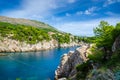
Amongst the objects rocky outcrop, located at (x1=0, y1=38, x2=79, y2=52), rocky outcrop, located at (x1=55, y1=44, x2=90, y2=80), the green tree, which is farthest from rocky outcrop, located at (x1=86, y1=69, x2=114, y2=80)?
rocky outcrop, located at (x1=0, y1=38, x2=79, y2=52)

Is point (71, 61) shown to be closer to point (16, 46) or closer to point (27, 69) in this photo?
point (27, 69)

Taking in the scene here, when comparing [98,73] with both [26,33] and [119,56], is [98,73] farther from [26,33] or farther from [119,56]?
[26,33]

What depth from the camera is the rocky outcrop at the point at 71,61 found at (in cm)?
4918

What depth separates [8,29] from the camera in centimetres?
15875

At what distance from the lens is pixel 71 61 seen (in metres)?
54.6

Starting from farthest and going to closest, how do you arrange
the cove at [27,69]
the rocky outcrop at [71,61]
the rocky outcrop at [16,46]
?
the rocky outcrop at [16,46], the cove at [27,69], the rocky outcrop at [71,61]

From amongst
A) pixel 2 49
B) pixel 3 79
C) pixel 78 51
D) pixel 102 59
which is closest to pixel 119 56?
pixel 102 59

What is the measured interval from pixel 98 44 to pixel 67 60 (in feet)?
61.7

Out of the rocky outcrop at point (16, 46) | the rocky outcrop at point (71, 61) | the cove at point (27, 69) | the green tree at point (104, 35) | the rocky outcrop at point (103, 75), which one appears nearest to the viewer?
the rocky outcrop at point (103, 75)

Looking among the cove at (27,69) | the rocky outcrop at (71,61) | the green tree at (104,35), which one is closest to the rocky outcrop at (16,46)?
the cove at (27,69)

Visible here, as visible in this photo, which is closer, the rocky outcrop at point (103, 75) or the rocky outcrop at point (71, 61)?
the rocky outcrop at point (103, 75)

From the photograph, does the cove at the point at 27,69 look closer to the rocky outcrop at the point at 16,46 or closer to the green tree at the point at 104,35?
the green tree at the point at 104,35

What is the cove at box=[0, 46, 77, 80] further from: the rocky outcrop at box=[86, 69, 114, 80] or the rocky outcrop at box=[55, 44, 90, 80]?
the rocky outcrop at box=[86, 69, 114, 80]

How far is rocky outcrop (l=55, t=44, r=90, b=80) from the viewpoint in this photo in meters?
49.2
